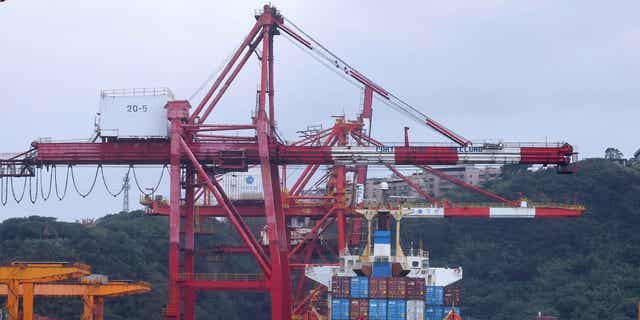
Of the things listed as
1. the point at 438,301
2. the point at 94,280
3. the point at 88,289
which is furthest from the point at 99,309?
the point at 438,301

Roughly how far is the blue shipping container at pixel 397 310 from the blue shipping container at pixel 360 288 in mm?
938

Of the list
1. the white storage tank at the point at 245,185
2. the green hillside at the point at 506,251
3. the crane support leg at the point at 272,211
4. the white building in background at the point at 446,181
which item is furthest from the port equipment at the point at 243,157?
the white building in background at the point at 446,181

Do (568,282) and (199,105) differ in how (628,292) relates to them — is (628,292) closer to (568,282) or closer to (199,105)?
(568,282)

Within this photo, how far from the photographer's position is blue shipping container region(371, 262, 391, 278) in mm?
52656

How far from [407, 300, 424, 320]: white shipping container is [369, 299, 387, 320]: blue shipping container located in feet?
2.83

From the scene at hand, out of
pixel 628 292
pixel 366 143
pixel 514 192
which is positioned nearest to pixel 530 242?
pixel 514 192

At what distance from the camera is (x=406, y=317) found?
49531mm

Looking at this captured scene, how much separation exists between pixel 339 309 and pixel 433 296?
11.4 feet

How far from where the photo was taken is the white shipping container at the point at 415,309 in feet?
163

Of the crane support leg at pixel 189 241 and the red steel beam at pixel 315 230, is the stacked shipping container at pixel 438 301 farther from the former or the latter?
the red steel beam at pixel 315 230

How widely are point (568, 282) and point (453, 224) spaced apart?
46.1 feet

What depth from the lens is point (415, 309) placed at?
49688 mm

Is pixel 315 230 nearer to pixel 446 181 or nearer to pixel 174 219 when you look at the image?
pixel 174 219

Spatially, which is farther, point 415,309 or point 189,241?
point 189,241
